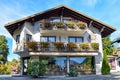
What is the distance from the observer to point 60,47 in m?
28.4

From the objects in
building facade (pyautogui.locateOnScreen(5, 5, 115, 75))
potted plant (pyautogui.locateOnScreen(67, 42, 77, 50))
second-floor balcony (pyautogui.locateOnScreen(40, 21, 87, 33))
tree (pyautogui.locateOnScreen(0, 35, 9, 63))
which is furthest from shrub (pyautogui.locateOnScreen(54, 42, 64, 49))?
tree (pyautogui.locateOnScreen(0, 35, 9, 63))

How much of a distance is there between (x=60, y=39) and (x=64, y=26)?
2082mm

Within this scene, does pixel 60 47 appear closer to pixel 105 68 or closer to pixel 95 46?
pixel 95 46

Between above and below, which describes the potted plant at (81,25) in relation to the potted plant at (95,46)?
above

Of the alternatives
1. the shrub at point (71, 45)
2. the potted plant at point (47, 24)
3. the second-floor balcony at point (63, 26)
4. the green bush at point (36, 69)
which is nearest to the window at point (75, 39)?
the second-floor balcony at point (63, 26)

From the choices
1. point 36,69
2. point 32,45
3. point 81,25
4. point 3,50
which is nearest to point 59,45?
point 32,45

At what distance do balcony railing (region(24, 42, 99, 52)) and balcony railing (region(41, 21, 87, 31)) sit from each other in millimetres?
2498

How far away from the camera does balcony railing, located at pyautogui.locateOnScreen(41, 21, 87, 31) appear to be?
29.4 meters

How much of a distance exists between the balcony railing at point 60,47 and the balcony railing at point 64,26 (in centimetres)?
250

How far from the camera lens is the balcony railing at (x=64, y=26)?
2936cm

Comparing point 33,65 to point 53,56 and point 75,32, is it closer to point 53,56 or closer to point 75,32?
point 53,56

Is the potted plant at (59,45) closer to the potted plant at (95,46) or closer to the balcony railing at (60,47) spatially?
the balcony railing at (60,47)

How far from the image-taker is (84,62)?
2991 cm

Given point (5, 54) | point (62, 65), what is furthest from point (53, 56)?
point (5, 54)
